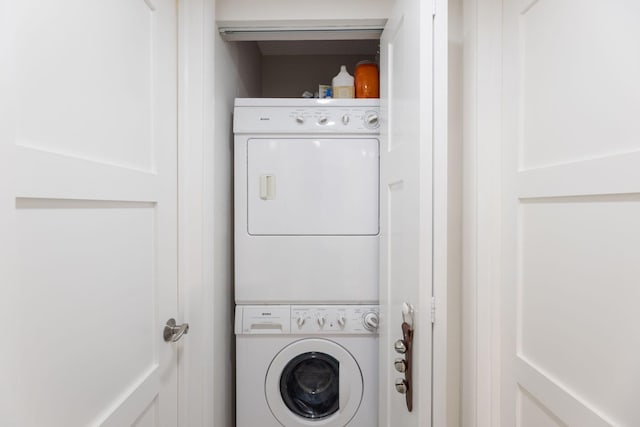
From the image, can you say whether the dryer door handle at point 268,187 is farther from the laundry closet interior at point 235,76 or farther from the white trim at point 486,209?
the white trim at point 486,209

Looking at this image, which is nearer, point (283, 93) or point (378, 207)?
point (378, 207)

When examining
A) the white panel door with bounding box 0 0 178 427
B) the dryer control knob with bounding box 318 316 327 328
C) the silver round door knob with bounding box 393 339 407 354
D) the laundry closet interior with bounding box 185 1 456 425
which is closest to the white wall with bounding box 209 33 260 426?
the laundry closet interior with bounding box 185 1 456 425

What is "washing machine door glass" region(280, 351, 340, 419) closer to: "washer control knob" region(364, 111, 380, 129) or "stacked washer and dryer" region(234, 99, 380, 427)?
"stacked washer and dryer" region(234, 99, 380, 427)

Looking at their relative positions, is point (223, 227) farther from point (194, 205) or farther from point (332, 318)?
point (332, 318)

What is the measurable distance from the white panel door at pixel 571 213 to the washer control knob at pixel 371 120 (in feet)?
1.80

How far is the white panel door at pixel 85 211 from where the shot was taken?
0.55 metres

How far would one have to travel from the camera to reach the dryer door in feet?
4.93

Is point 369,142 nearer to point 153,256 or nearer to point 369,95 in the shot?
point 369,95

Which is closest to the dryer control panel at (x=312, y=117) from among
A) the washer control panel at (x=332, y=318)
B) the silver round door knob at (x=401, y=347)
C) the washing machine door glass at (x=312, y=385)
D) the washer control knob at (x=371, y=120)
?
the washer control knob at (x=371, y=120)

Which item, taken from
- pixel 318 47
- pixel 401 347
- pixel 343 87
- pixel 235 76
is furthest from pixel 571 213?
pixel 318 47

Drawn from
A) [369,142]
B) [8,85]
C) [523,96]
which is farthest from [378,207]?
[8,85]

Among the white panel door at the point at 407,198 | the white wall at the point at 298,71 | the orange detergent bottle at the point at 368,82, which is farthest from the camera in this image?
the white wall at the point at 298,71

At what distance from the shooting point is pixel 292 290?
1507mm

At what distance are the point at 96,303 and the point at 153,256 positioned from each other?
0.89ft
